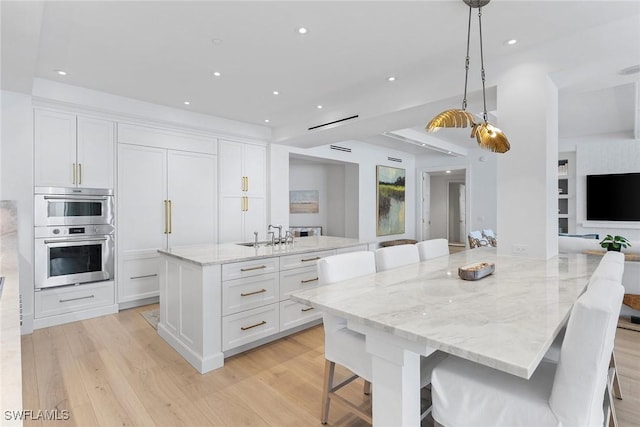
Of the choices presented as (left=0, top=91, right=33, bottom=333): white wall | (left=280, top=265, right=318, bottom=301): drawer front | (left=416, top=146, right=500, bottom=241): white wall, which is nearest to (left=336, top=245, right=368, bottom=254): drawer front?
(left=280, top=265, right=318, bottom=301): drawer front

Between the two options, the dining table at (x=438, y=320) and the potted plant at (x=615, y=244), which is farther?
the potted plant at (x=615, y=244)

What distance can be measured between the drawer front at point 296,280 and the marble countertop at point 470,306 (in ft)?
4.06

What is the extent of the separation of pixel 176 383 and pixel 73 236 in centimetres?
237

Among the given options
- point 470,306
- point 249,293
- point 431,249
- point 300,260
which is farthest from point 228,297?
point 470,306

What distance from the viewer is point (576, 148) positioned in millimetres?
6273

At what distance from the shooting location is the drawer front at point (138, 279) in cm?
394

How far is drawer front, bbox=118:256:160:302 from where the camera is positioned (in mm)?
3943

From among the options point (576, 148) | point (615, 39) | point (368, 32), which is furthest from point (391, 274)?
point (576, 148)

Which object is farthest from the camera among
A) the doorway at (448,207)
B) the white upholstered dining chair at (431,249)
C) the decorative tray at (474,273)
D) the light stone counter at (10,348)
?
the doorway at (448,207)

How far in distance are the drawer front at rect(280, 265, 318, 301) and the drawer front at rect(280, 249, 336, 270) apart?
42 mm

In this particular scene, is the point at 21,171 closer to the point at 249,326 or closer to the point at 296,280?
the point at 249,326

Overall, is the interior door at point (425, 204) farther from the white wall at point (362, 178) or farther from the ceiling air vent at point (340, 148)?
the ceiling air vent at point (340, 148)

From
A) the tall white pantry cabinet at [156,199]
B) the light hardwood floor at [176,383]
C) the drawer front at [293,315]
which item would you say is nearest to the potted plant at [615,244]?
the light hardwood floor at [176,383]

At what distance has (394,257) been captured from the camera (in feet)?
7.61
